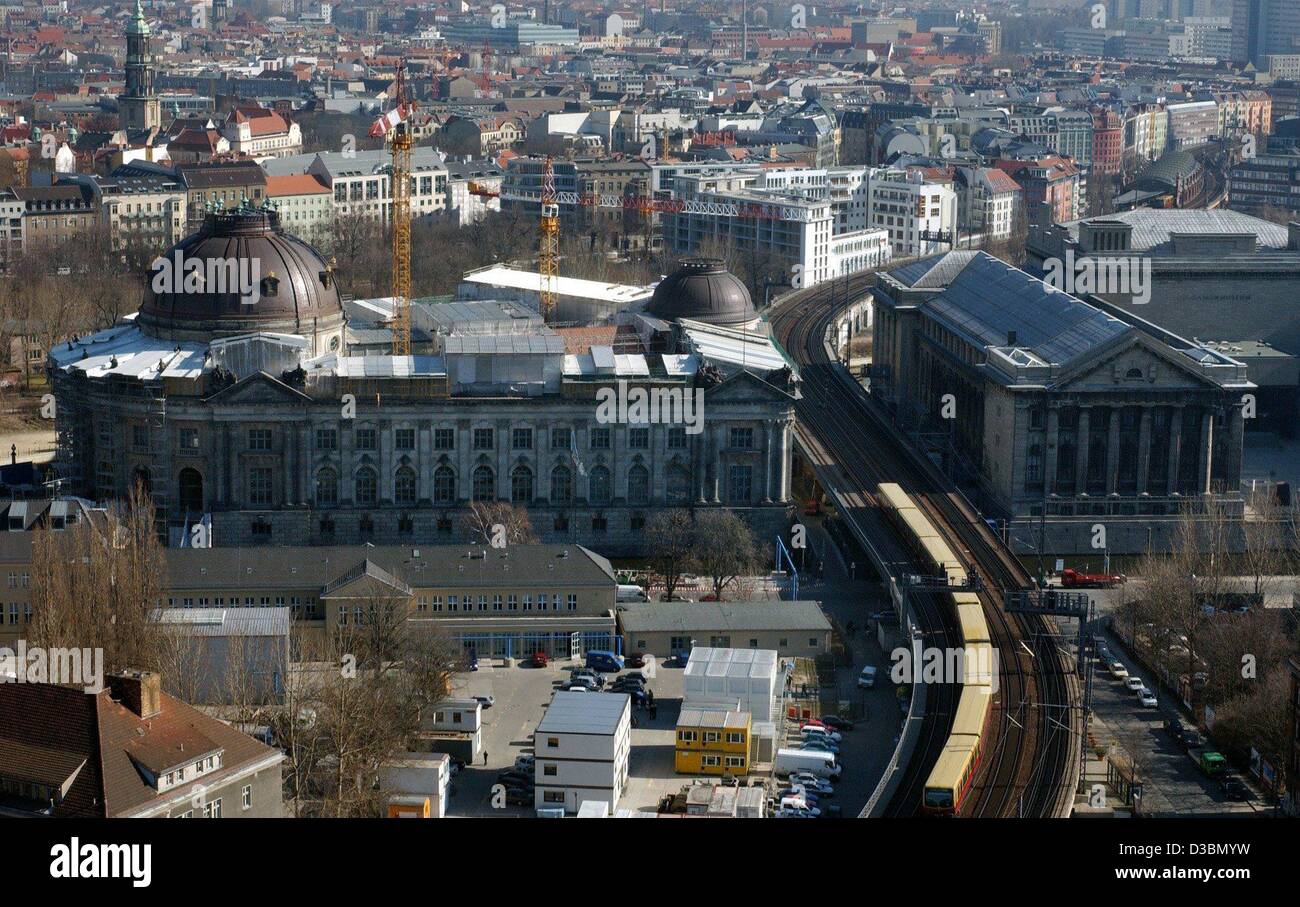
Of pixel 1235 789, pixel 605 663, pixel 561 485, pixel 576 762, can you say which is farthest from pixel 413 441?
pixel 1235 789

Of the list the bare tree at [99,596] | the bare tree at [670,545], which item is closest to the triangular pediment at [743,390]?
the bare tree at [670,545]

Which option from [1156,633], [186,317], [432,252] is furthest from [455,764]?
[432,252]

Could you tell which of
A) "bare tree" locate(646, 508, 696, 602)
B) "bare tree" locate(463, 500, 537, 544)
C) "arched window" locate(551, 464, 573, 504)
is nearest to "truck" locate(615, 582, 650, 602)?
"bare tree" locate(646, 508, 696, 602)

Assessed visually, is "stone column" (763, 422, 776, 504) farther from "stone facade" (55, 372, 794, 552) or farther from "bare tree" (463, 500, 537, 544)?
"bare tree" (463, 500, 537, 544)

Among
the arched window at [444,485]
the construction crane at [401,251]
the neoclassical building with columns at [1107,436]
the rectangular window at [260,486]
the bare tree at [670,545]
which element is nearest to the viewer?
the bare tree at [670,545]

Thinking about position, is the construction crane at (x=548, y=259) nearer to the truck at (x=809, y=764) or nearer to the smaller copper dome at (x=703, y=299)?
the smaller copper dome at (x=703, y=299)

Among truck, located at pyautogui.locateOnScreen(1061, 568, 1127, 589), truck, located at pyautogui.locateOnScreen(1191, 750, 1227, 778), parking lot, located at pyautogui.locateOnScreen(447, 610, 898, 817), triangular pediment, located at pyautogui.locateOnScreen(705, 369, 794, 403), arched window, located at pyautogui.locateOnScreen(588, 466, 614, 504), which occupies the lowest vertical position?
parking lot, located at pyautogui.locateOnScreen(447, 610, 898, 817)
